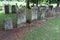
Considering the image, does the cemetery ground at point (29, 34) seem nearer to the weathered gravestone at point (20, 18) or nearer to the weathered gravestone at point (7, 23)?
the weathered gravestone at point (7, 23)

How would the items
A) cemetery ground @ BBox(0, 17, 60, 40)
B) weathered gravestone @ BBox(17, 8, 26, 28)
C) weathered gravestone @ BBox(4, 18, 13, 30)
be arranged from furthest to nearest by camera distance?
weathered gravestone @ BBox(17, 8, 26, 28), weathered gravestone @ BBox(4, 18, 13, 30), cemetery ground @ BBox(0, 17, 60, 40)

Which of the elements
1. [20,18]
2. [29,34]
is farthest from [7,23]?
[29,34]

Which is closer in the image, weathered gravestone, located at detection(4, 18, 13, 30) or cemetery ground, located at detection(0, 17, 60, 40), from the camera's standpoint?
cemetery ground, located at detection(0, 17, 60, 40)

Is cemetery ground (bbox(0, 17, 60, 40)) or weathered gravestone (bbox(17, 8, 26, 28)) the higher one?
weathered gravestone (bbox(17, 8, 26, 28))

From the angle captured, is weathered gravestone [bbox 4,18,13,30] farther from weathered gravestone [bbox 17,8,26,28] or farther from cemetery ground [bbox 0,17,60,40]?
weathered gravestone [bbox 17,8,26,28]

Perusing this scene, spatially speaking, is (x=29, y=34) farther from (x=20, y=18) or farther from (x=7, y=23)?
(x=20, y=18)

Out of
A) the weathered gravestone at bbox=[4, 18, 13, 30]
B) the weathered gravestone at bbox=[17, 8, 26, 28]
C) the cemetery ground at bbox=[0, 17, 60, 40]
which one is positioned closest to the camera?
the cemetery ground at bbox=[0, 17, 60, 40]

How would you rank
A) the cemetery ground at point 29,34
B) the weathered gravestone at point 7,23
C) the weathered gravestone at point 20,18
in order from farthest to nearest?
1. the weathered gravestone at point 20,18
2. the weathered gravestone at point 7,23
3. the cemetery ground at point 29,34

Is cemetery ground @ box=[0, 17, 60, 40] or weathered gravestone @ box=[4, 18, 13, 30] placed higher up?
weathered gravestone @ box=[4, 18, 13, 30]

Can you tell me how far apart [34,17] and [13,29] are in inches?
112

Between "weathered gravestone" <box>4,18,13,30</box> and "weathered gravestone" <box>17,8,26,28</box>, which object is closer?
"weathered gravestone" <box>4,18,13,30</box>

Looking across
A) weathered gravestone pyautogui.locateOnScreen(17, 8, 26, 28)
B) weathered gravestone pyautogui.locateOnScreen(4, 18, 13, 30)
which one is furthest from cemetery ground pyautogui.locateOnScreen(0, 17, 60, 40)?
weathered gravestone pyautogui.locateOnScreen(17, 8, 26, 28)

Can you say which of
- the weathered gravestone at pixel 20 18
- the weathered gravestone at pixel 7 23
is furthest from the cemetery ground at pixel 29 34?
the weathered gravestone at pixel 20 18

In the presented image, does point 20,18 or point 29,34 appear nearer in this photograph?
point 29,34
